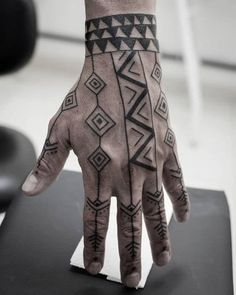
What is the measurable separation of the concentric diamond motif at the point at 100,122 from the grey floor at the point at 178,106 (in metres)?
0.95

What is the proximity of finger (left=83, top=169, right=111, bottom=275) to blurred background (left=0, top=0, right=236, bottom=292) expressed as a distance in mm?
1097

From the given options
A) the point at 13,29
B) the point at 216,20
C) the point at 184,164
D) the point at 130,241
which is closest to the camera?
the point at 130,241

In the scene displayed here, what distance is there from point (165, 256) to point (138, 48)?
11.7 inches

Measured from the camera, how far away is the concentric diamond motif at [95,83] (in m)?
0.61

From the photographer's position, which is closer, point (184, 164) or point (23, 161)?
point (23, 161)

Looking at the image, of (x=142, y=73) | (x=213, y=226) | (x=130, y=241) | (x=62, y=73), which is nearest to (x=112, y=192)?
(x=130, y=241)

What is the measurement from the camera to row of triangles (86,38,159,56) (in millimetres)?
617

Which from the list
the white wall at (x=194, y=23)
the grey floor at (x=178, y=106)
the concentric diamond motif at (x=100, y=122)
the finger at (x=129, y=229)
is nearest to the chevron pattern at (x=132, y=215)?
the finger at (x=129, y=229)

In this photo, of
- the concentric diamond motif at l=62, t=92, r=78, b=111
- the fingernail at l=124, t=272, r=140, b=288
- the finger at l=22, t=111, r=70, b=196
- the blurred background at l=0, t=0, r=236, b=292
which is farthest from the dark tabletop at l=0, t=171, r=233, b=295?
the blurred background at l=0, t=0, r=236, b=292

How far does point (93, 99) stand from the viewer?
61 cm

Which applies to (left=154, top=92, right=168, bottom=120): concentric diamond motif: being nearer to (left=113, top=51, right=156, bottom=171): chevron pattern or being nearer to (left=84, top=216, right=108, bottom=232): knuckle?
(left=113, top=51, right=156, bottom=171): chevron pattern

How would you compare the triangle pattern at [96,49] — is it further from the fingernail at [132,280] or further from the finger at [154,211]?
the fingernail at [132,280]

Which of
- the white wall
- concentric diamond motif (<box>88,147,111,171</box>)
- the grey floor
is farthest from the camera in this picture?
the white wall

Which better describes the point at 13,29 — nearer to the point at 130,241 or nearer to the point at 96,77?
the point at 96,77
